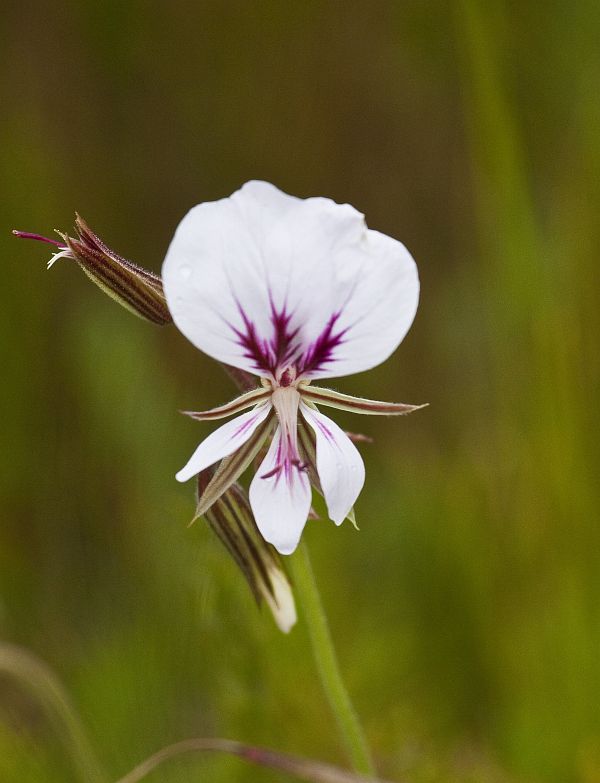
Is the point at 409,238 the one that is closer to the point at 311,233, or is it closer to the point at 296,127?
the point at 296,127

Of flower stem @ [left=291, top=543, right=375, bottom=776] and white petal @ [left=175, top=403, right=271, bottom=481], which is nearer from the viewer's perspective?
white petal @ [left=175, top=403, right=271, bottom=481]

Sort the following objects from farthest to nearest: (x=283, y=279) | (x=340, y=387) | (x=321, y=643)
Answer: (x=340, y=387) → (x=321, y=643) → (x=283, y=279)

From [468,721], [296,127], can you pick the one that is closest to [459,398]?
[468,721]

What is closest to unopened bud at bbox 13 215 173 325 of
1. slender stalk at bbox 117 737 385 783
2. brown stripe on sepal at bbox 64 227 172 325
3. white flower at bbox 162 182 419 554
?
brown stripe on sepal at bbox 64 227 172 325

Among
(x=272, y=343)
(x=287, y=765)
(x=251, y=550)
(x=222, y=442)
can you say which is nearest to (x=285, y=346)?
(x=272, y=343)

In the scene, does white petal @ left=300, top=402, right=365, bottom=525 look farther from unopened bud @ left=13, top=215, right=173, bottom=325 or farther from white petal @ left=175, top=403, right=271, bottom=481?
unopened bud @ left=13, top=215, right=173, bottom=325

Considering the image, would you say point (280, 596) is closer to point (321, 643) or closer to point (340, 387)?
point (321, 643)

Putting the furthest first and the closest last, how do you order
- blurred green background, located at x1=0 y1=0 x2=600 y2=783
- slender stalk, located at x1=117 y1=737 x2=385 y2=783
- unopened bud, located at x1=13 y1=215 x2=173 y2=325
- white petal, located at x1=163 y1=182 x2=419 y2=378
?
blurred green background, located at x1=0 y1=0 x2=600 y2=783 < slender stalk, located at x1=117 y1=737 x2=385 y2=783 < unopened bud, located at x1=13 y1=215 x2=173 y2=325 < white petal, located at x1=163 y1=182 x2=419 y2=378

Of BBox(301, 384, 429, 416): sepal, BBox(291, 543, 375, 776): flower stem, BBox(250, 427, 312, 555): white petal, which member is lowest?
BBox(291, 543, 375, 776): flower stem
